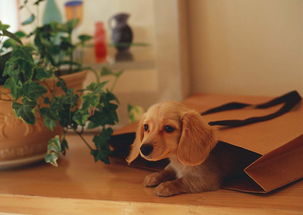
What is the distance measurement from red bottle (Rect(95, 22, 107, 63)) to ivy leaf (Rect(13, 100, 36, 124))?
1.64 feet

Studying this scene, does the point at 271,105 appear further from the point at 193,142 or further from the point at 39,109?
the point at 39,109

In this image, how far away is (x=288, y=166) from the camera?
0.75 m

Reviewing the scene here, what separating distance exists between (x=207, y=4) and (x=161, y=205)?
71cm

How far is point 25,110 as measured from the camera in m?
0.83

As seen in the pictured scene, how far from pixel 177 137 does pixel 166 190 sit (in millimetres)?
88

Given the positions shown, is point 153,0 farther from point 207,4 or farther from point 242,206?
point 242,206

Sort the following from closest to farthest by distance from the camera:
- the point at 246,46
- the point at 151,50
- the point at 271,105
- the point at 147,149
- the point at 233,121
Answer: the point at 147,149, the point at 233,121, the point at 271,105, the point at 246,46, the point at 151,50

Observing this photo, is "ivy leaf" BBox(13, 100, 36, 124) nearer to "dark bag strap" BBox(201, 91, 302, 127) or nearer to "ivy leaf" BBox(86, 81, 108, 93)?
"ivy leaf" BBox(86, 81, 108, 93)

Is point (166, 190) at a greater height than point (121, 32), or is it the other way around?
point (121, 32)

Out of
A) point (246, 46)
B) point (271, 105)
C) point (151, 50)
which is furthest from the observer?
point (151, 50)

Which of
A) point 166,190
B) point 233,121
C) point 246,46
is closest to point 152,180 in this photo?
point 166,190

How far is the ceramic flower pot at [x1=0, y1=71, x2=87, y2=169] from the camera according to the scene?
0.88 m

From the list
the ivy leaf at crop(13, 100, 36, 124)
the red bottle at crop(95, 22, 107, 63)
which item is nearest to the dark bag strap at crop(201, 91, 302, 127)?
the ivy leaf at crop(13, 100, 36, 124)

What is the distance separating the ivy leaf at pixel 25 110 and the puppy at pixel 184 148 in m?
0.22
